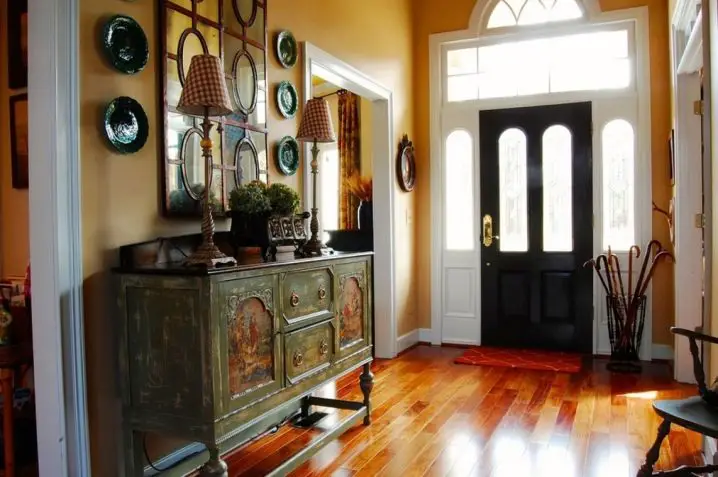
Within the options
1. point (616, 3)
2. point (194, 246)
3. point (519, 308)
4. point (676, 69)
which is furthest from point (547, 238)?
point (194, 246)

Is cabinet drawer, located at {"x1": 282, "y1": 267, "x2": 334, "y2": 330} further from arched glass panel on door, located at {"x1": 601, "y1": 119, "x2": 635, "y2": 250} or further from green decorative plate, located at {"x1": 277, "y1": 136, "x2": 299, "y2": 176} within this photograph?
arched glass panel on door, located at {"x1": 601, "y1": 119, "x2": 635, "y2": 250}

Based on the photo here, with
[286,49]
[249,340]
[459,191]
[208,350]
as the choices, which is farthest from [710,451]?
[459,191]

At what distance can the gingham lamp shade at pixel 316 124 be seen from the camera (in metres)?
3.11

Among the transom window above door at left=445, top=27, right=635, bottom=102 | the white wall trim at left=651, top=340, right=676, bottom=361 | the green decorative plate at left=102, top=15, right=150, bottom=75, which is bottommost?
the white wall trim at left=651, top=340, right=676, bottom=361

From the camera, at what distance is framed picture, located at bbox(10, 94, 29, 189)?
2609mm

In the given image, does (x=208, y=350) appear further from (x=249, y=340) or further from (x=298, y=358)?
(x=298, y=358)

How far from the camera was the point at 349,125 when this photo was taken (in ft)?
22.2

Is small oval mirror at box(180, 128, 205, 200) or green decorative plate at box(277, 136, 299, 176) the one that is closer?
small oval mirror at box(180, 128, 205, 200)

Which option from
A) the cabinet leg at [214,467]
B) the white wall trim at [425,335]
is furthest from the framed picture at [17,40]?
the white wall trim at [425,335]

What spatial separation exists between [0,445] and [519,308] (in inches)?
160

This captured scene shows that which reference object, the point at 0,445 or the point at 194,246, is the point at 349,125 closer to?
the point at 194,246

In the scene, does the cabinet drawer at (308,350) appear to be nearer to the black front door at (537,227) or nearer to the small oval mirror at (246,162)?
the small oval mirror at (246,162)

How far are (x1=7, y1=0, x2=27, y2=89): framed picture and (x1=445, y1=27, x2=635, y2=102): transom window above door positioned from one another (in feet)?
12.4

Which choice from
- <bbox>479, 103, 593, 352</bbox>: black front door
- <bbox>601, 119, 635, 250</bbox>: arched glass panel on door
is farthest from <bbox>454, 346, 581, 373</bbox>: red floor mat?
<bbox>601, 119, 635, 250</bbox>: arched glass panel on door
